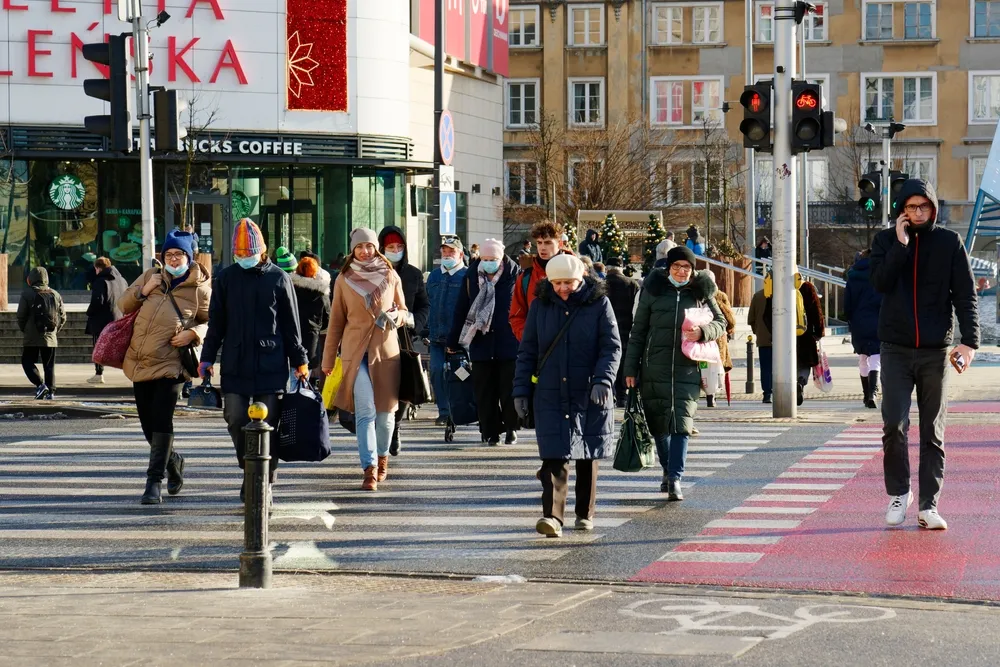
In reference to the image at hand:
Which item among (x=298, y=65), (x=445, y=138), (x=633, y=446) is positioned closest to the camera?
(x=633, y=446)

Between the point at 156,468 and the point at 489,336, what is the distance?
12.2 ft

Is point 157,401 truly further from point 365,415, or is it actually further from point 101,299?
point 101,299

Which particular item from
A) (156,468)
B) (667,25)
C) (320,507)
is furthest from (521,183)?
(320,507)

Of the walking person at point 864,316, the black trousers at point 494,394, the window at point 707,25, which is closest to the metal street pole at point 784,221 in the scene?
the walking person at point 864,316

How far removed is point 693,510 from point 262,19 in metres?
28.9

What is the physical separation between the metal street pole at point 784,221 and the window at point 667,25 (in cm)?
4777

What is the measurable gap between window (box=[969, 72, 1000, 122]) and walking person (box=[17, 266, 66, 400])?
49724 millimetres

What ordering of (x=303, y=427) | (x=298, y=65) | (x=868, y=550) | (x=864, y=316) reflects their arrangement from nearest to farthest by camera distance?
(x=868, y=550), (x=303, y=427), (x=864, y=316), (x=298, y=65)

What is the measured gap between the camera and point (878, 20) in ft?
215

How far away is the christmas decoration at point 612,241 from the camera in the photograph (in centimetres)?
3678

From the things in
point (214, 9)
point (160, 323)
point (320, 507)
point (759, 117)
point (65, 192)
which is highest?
point (214, 9)

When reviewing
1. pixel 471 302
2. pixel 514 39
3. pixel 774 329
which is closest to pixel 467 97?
→ pixel 514 39

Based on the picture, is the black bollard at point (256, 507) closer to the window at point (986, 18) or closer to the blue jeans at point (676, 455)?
the blue jeans at point (676, 455)

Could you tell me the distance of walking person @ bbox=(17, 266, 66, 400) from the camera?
2198 cm
